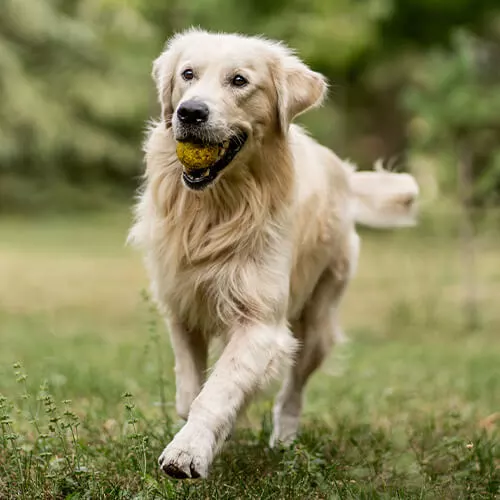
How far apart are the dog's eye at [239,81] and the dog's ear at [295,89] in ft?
0.66

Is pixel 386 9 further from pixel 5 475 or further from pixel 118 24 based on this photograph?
pixel 5 475

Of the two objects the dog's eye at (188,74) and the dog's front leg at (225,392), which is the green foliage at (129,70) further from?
the dog's front leg at (225,392)

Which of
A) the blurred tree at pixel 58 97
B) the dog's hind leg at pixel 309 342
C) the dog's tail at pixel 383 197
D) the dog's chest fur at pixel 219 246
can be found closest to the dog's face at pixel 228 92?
the dog's chest fur at pixel 219 246

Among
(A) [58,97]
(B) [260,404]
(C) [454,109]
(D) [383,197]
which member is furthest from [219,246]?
(A) [58,97]

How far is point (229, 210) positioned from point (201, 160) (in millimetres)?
349

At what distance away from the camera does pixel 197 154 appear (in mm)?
4035

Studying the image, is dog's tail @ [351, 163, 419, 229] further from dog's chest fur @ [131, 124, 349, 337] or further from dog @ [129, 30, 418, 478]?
dog's chest fur @ [131, 124, 349, 337]

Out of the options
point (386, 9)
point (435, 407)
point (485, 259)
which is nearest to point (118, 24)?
point (386, 9)

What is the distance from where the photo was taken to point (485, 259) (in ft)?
66.4

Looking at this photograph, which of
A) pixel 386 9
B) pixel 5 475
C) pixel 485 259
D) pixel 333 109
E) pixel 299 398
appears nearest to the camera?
pixel 5 475

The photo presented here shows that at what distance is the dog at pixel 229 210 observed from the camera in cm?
402

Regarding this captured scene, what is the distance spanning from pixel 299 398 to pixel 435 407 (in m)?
1.53

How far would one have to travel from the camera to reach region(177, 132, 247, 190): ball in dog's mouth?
403 cm

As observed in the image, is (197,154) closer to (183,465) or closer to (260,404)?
(183,465)
